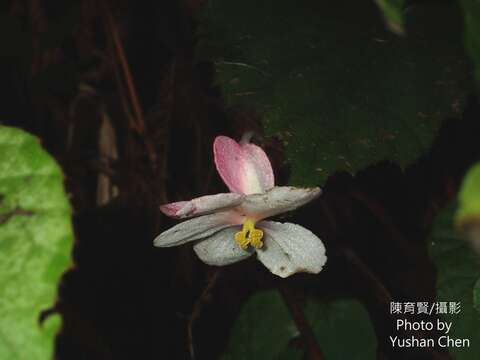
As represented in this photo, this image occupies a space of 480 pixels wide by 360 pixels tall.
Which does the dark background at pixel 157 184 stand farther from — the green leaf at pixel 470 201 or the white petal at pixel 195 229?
the green leaf at pixel 470 201

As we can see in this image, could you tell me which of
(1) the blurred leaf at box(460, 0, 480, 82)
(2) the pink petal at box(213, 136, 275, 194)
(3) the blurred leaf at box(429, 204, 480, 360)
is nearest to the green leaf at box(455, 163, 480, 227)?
(1) the blurred leaf at box(460, 0, 480, 82)

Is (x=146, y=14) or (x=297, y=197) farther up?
(x=146, y=14)

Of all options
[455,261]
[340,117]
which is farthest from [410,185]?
[340,117]

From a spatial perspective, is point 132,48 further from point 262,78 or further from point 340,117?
point 340,117

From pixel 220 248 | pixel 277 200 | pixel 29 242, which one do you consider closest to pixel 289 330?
pixel 220 248

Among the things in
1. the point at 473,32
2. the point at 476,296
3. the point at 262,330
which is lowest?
the point at 262,330

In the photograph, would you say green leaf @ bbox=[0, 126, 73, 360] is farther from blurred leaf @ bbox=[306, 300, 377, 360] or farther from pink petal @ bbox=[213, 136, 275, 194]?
blurred leaf @ bbox=[306, 300, 377, 360]

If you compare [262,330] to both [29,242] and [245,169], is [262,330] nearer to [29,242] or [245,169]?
[245,169]
